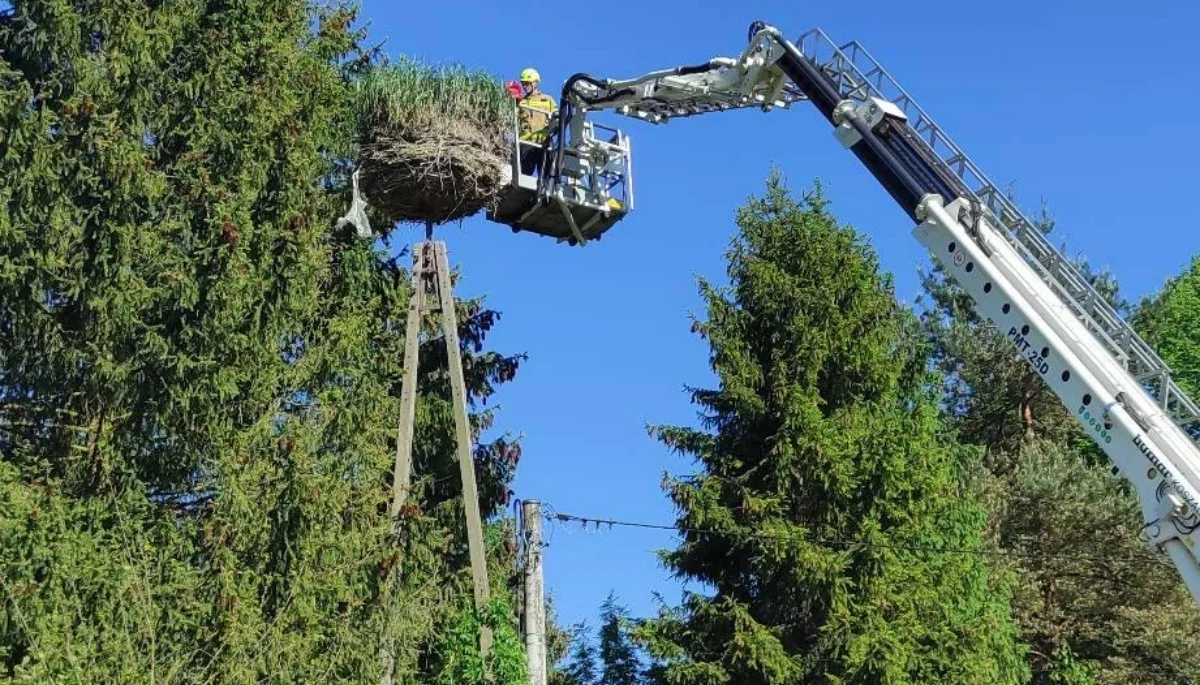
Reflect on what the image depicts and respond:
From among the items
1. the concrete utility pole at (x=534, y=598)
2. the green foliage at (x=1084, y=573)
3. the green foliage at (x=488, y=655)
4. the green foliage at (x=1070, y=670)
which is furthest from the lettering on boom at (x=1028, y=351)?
the green foliage at (x=1084, y=573)

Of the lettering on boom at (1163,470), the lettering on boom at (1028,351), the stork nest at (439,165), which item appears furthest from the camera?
the stork nest at (439,165)

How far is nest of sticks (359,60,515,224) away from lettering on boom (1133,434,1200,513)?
745cm

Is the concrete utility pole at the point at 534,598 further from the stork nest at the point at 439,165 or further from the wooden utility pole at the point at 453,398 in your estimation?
the stork nest at the point at 439,165

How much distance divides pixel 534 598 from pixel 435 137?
529cm

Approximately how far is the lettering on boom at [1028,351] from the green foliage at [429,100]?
6387 mm

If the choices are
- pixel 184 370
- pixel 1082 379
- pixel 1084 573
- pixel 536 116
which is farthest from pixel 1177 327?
pixel 184 370

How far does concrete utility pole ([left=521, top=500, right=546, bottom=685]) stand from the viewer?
1312 cm

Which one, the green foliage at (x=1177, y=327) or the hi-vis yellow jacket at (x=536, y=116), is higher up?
the green foliage at (x=1177, y=327)

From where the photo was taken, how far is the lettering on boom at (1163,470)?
10797 millimetres

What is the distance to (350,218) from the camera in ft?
52.6

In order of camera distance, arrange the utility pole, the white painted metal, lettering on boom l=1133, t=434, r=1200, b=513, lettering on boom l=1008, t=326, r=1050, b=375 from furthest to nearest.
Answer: the utility pole
lettering on boom l=1008, t=326, r=1050, b=375
the white painted metal
lettering on boom l=1133, t=434, r=1200, b=513

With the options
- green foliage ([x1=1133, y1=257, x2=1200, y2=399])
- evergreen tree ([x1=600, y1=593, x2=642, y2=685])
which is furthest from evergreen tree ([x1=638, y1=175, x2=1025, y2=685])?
green foliage ([x1=1133, y1=257, x2=1200, y2=399])

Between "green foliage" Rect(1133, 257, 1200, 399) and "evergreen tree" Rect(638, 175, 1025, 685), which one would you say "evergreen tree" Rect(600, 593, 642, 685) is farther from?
"green foliage" Rect(1133, 257, 1200, 399)

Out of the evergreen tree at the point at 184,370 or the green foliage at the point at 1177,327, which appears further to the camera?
the green foliage at the point at 1177,327
